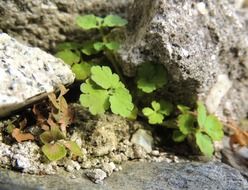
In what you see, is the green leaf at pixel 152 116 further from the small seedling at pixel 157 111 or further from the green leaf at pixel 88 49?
the green leaf at pixel 88 49

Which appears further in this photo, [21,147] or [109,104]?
[109,104]

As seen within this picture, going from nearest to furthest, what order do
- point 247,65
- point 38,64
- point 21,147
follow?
point 21,147
point 38,64
point 247,65

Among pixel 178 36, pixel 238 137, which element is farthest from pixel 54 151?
pixel 238 137

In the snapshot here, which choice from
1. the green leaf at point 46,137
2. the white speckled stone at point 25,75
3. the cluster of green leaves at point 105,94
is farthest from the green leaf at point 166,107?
the green leaf at point 46,137

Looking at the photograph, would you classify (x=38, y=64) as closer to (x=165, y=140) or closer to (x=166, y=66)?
(x=166, y=66)

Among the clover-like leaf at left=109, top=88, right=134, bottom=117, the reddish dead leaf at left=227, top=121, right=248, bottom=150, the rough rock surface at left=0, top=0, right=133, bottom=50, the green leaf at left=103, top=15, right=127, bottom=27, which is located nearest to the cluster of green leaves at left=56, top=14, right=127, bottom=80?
the green leaf at left=103, top=15, right=127, bottom=27

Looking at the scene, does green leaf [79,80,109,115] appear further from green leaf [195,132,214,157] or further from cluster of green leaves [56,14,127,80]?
green leaf [195,132,214,157]

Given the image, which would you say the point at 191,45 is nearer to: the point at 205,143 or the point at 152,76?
the point at 152,76

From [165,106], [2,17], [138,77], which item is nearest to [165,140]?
[165,106]
